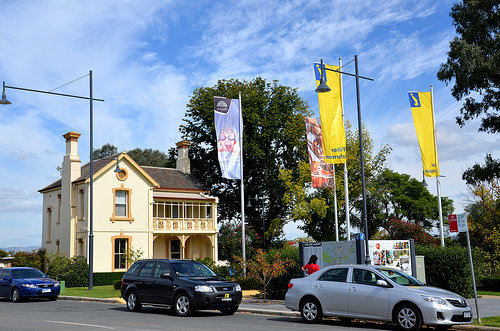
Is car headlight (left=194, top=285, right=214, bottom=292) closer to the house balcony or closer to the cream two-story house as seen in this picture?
the cream two-story house

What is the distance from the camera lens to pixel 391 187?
60.1 meters

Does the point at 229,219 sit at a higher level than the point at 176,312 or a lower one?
higher

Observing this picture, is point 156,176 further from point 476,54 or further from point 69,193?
point 476,54

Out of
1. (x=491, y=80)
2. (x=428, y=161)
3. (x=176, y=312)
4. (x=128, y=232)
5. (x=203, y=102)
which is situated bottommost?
(x=176, y=312)

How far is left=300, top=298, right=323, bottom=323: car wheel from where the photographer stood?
14.1 m

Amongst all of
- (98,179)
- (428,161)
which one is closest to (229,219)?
(98,179)

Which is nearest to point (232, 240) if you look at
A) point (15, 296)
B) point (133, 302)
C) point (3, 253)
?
point (3, 253)

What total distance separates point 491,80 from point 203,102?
26.7 meters

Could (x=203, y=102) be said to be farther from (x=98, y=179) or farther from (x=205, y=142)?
(x=98, y=179)

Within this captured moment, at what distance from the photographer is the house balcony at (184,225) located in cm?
4334

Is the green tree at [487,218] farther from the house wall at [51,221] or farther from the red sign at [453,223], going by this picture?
the house wall at [51,221]

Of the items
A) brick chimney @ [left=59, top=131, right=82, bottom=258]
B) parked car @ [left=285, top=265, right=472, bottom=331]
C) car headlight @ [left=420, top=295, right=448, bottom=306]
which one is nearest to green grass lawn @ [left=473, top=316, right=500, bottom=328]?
parked car @ [left=285, top=265, right=472, bottom=331]

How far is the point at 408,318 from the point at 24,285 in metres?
16.8

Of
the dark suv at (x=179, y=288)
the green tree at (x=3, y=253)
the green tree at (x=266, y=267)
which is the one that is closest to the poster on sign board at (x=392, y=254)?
the green tree at (x=266, y=267)
